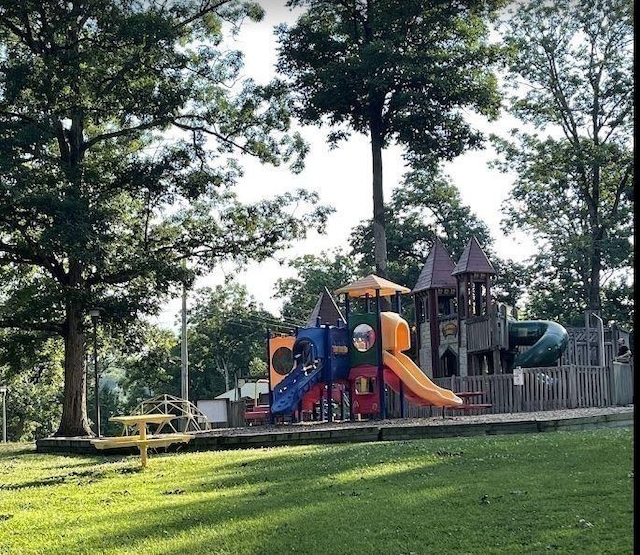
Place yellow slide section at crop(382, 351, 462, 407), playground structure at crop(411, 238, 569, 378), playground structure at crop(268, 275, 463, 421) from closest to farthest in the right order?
yellow slide section at crop(382, 351, 462, 407), playground structure at crop(268, 275, 463, 421), playground structure at crop(411, 238, 569, 378)

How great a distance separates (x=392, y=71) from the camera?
36.2 metres

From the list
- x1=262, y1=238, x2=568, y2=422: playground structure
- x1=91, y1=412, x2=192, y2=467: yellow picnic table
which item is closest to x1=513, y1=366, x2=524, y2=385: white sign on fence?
x1=262, y1=238, x2=568, y2=422: playground structure

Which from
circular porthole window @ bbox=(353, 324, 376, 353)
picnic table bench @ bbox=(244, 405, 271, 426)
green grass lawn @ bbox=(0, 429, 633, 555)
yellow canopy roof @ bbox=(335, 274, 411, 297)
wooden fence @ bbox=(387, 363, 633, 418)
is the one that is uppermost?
yellow canopy roof @ bbox=(335, 274, 411, 297)

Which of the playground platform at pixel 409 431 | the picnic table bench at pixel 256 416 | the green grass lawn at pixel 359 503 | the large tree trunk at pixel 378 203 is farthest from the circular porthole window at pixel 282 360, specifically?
the green grass lawn at pixel 359 503

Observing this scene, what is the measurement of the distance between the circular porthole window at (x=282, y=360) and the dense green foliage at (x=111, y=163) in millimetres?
3319

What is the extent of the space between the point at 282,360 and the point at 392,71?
12174 mm

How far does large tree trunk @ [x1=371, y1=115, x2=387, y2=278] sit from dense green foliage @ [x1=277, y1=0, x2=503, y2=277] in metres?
0.04

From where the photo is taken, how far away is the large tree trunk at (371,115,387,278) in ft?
118

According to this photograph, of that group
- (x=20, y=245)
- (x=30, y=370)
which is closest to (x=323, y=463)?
(x=20, y=245)

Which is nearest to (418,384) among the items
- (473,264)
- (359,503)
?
(473,264)

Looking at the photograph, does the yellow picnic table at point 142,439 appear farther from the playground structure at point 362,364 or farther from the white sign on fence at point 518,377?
the white sign on fence at point 518,377

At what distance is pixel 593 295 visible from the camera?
46312 millimetres

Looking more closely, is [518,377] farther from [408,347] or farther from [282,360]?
[282,360]

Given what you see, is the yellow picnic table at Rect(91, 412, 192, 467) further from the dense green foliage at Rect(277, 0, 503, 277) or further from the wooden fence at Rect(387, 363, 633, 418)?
the dense green foliage at Rect(277, 0, 503, 277)
